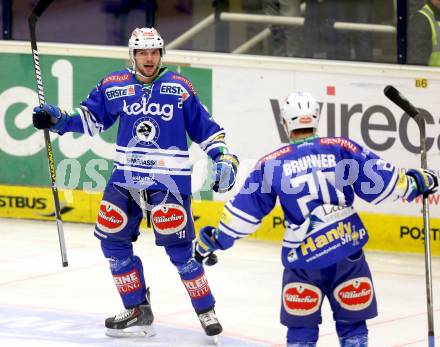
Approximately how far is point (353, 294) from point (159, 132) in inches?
84.1

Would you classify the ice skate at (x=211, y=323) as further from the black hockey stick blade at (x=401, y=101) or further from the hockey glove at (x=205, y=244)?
the black hockey stick blade at (x=401, y=101)

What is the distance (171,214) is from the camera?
8.41 m

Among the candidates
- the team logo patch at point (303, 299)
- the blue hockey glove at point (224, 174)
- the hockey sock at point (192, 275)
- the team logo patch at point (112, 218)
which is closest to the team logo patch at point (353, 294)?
the team logo patch at point (303, 299)

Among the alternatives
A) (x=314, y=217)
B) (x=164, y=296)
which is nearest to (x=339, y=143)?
(x=314, y=217)

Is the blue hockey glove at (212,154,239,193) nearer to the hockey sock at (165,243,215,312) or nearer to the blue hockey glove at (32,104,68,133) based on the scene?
the hockey sock at (165,243,215,312)

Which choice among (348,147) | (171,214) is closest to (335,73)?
(171,214)

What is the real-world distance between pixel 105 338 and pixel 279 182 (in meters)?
2.34

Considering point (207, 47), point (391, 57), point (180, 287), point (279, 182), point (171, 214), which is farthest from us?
point (207, 47)

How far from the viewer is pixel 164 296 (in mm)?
9766

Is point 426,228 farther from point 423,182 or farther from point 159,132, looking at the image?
point 159,132

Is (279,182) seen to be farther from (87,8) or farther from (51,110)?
(87,8)

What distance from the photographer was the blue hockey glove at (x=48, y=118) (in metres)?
8.55

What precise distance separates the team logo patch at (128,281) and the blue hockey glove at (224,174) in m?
0.88

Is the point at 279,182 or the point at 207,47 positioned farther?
the point at 207,47
